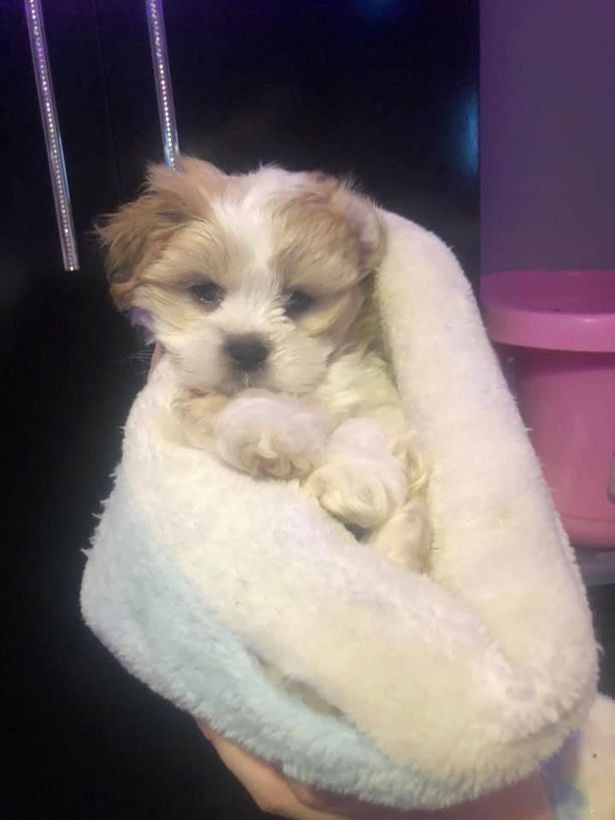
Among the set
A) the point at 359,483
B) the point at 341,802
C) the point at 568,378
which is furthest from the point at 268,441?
the point at 568,378

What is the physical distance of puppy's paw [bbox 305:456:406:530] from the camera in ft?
3.09

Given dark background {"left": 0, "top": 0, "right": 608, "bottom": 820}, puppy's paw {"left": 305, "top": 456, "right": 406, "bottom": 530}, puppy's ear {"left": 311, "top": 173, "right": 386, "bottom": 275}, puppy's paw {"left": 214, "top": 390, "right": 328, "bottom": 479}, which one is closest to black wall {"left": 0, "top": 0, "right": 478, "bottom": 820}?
dark background {"left": 0, "top": 0, "right": 608, "bottom": 820}

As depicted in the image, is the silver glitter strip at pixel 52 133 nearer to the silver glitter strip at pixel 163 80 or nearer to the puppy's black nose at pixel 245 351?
the silver glitter strip at pixel 163 80

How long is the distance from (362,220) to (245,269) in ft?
0.71

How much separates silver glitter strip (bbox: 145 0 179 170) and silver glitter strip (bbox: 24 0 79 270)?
18cm

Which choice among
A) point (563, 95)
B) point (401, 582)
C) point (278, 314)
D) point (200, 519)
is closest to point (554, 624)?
point (401, 582)

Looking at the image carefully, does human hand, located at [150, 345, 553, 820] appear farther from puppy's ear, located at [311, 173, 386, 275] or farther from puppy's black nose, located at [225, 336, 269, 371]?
puppy's ear, located at [311, 173, 386, 275]

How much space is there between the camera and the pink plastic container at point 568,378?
1.62 metres

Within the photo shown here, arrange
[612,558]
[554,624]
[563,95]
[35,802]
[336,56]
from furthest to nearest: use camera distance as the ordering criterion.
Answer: [563,95], [612,558], [35,802], [336,56], [554,624]

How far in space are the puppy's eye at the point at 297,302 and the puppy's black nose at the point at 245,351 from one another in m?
0.11

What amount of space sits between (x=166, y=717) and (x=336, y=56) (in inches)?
55.1

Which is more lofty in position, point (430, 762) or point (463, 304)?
point (463, 304)

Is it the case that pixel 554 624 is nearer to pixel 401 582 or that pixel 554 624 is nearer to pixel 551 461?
pixel 401 582

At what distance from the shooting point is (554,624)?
2.90 feet
